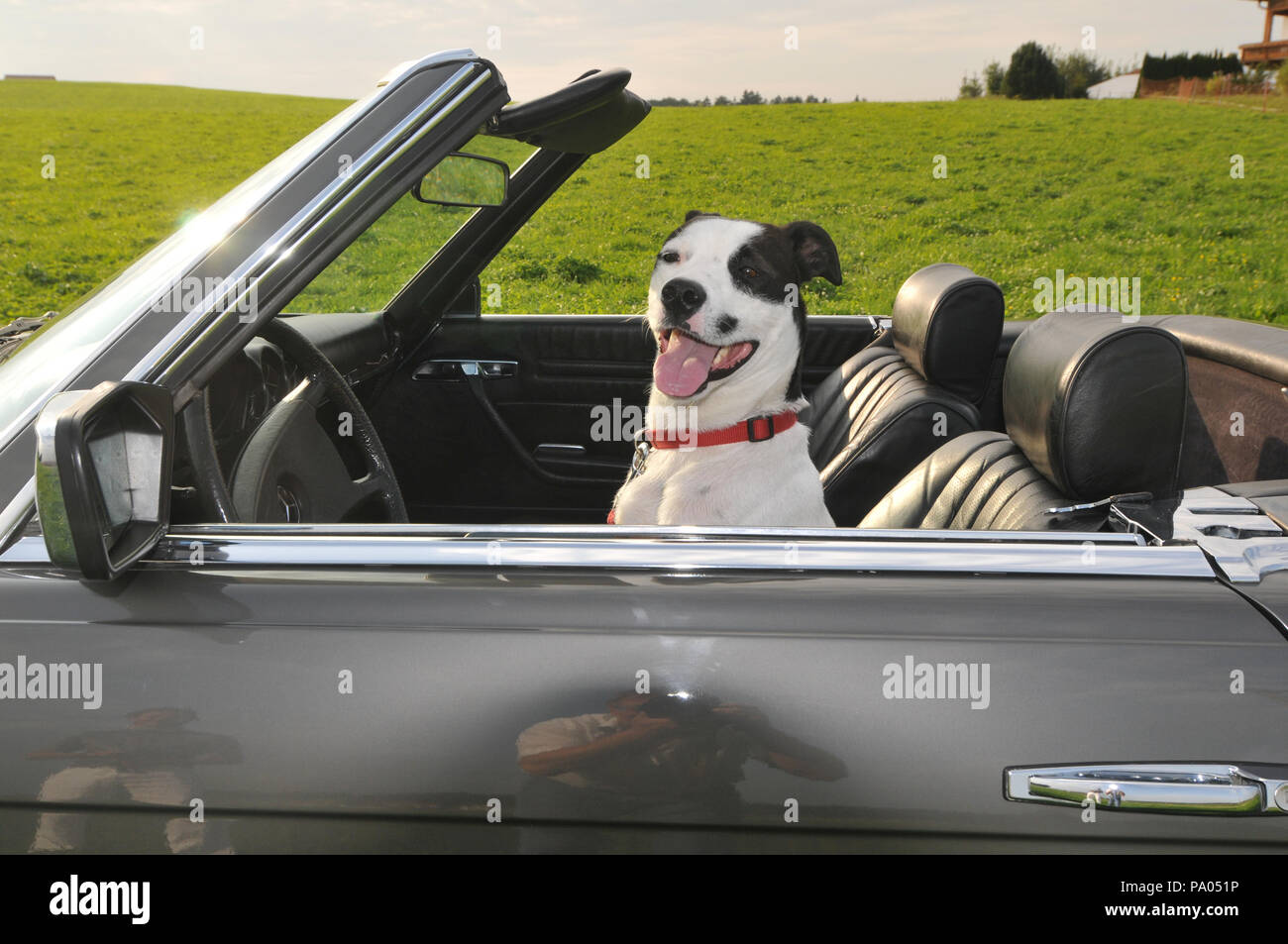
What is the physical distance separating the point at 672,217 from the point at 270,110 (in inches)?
692

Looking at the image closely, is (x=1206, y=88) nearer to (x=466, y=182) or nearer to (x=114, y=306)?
(x=466, y=182)

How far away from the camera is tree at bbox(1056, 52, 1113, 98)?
996 inches

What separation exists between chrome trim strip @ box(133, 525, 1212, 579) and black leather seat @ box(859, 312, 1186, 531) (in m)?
0.32

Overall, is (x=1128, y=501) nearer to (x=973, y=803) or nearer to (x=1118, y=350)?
(x=1118, y=350)

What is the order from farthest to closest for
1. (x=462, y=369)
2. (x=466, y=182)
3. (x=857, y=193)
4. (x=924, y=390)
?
(x=857, y=193) < (x=462, y=369) < (x=924, y=390) < (x=466, y=182)

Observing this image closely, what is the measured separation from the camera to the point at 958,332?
2709mm

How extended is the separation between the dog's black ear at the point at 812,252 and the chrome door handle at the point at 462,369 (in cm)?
121

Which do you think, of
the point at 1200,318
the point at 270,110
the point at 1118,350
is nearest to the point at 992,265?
the point at 1200,318

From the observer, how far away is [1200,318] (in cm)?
265

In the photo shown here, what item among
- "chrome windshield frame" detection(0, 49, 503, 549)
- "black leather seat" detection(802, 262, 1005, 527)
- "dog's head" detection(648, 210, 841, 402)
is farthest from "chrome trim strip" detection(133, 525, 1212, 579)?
"dog's head" detection(648, 210, 841, 402)

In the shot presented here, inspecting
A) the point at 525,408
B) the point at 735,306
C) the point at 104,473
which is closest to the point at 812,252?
the point at 735,306

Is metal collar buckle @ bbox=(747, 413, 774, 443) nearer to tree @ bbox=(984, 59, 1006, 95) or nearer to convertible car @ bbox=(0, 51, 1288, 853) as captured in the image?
convertible car @ bbox=(0, 51, 1288, 853)

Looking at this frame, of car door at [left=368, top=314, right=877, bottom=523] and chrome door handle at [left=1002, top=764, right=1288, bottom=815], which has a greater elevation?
car door at [left=368, top=314, right=877, bottom=523]

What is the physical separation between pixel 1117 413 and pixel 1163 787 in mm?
702
